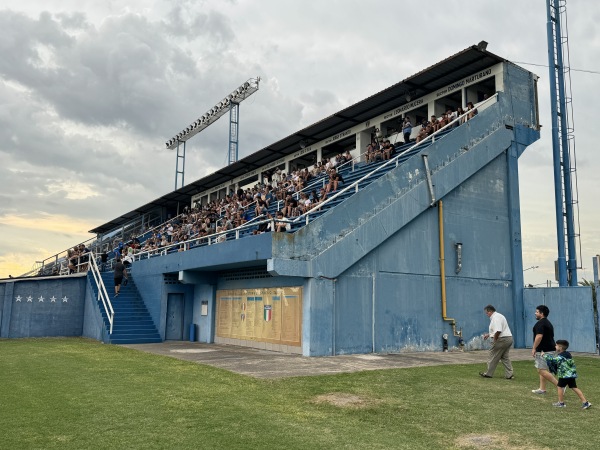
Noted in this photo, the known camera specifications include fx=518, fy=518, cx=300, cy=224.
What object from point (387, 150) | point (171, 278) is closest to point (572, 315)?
point (387, 150)

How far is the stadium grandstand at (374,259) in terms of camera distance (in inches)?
638

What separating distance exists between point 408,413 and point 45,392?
6377 mm

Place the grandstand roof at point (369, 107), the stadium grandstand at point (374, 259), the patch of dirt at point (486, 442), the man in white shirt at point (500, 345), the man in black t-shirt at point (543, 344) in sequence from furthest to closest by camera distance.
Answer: the grandstand roof at point (369, 107)
the stadium grandstand at point (374, 259)
the man in white shirt at point (500, 345)
the man in black t-shirt at point (543, 344)
the patch of dirt at point (486, 442)

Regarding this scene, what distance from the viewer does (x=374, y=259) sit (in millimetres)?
17016

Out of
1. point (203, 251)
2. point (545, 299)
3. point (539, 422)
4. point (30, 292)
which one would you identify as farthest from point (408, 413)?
point (30, 292)

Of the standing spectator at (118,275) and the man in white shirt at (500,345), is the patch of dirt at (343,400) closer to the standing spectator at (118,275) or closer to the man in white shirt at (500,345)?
the man in white shirt at (500,345)

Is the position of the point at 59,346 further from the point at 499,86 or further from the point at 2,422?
the point at 499,86

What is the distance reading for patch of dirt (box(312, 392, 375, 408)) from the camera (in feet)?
27.7

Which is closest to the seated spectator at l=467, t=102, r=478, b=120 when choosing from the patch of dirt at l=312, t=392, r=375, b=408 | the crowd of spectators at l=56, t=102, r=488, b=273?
the crowd of spectators at l=56, t=102, r=488, b=273

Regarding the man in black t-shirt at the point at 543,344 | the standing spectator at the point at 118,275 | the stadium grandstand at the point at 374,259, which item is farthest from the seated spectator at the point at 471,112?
the standing spectator at the point at 118,275

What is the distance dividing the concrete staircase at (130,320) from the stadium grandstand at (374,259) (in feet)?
0.25

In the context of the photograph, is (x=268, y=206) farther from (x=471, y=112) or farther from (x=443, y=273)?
(x=471, y=112)

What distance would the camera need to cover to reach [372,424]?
7230 millimetres

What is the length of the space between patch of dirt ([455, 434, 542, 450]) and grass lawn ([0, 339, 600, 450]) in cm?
1
